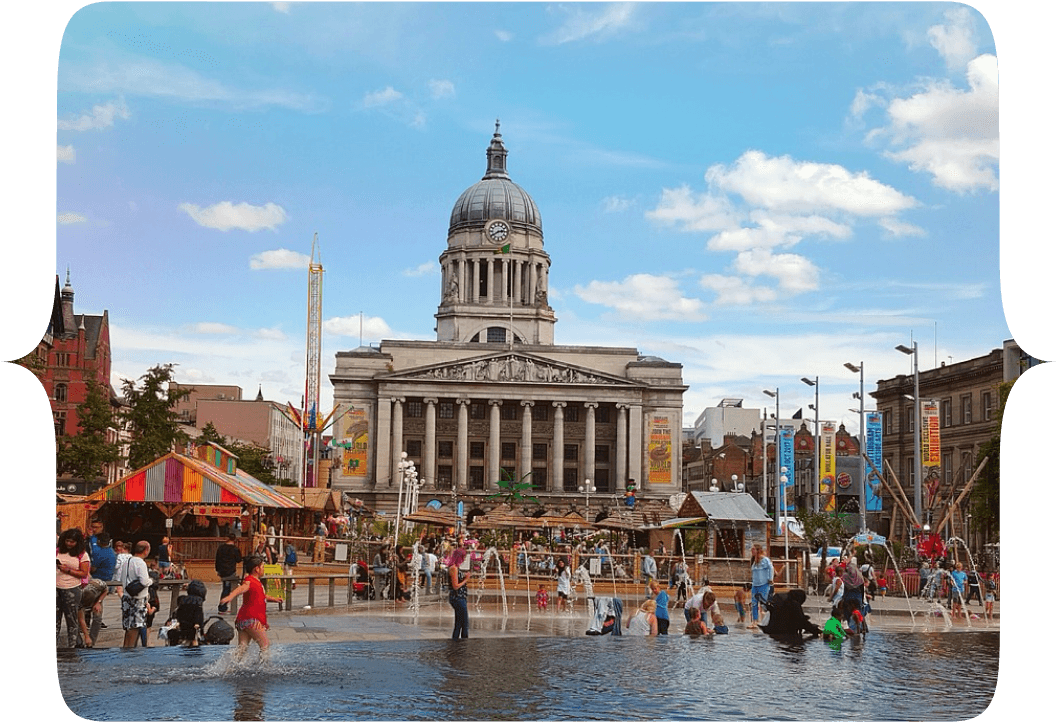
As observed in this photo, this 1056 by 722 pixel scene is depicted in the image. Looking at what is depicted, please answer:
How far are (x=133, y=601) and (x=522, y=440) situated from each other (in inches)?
3438

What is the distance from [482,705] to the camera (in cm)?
1405

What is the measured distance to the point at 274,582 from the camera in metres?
22.3

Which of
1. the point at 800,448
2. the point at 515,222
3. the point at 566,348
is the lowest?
the point at 800,448

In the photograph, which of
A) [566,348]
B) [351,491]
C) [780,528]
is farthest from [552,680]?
[566,348]

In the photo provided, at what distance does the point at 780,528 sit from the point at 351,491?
61.7 metres

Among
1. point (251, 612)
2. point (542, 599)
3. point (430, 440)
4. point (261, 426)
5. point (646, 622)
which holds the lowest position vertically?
point (542, 599)

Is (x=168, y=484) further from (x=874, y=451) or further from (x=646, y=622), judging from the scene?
(x=874, y=451)

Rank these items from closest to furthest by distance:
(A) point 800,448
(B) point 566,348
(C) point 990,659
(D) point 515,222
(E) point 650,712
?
(E) point 650,712 < (C) point 990,659 < (A) point 800,448 < (B) point 566,348 < (D) point 515,222

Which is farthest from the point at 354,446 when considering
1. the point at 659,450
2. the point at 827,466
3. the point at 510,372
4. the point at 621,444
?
the point at 827,466

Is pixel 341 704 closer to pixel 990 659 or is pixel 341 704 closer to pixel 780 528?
pixel 990 659

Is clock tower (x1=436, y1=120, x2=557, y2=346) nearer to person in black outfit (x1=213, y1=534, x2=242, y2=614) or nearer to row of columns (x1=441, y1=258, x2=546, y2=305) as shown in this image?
row of columns (x1=441, y1=258, x2=546, y2=305)

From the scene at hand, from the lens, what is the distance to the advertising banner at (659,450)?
94938mm

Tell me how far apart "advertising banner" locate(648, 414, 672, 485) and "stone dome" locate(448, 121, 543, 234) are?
88.3ft

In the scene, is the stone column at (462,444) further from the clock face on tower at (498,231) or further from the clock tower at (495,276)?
the clock face on tower at (498,231)
